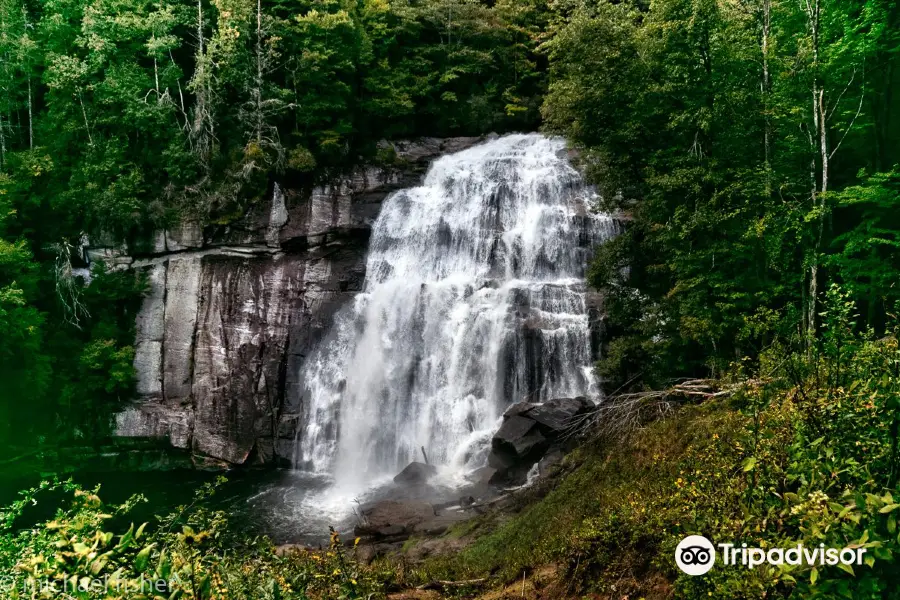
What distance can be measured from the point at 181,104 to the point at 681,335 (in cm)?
2137

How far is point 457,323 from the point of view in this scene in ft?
60.9

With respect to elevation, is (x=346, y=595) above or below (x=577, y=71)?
below

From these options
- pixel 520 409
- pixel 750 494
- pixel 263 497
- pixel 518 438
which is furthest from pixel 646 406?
pixel 263 497

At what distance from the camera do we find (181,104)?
75.1ft

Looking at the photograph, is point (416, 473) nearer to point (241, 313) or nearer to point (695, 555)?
point (241, 313)

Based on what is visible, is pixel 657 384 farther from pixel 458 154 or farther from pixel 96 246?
pixel 96 246

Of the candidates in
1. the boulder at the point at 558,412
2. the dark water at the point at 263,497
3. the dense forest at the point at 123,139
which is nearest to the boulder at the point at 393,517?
the dark water at the point at 263,497

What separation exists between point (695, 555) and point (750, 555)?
96 centimetres

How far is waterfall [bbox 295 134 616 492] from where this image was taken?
17.2 metres

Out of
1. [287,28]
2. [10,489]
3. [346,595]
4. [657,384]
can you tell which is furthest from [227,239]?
[346,595]

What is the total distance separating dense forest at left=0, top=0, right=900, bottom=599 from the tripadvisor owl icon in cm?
14

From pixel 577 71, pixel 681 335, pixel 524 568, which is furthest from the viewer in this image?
pixel 577 71

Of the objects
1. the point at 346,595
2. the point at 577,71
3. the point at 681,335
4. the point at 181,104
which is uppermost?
the point at 181,104

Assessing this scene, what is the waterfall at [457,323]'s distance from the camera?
56.6 ft
